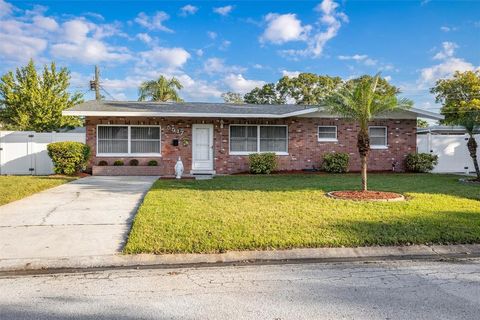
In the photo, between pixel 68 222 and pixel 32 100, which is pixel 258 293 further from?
pixel 32 100

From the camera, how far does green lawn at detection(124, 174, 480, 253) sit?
17.6 ft

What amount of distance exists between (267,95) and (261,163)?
29104 millimetres

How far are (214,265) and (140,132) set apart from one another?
1260cm

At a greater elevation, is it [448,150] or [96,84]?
[96,84]

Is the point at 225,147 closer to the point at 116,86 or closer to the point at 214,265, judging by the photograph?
the point at 214,265

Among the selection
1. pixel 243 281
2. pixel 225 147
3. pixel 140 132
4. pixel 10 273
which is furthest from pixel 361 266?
pixel 140 132

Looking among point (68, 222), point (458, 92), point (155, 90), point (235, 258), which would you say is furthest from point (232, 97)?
point (235, 258)

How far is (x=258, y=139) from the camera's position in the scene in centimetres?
1681

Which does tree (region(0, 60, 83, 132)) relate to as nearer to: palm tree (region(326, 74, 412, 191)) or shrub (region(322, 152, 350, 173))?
shrub (region(322, 152, 350, 173))

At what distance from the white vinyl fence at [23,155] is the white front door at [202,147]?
6616 mm

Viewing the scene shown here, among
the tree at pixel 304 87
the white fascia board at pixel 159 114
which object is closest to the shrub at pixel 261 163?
the white fascia board at pixel 159 114

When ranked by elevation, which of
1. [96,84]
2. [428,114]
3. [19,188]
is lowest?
[19,188]

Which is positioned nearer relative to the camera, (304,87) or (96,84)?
(96,84)

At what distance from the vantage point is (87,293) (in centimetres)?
375
